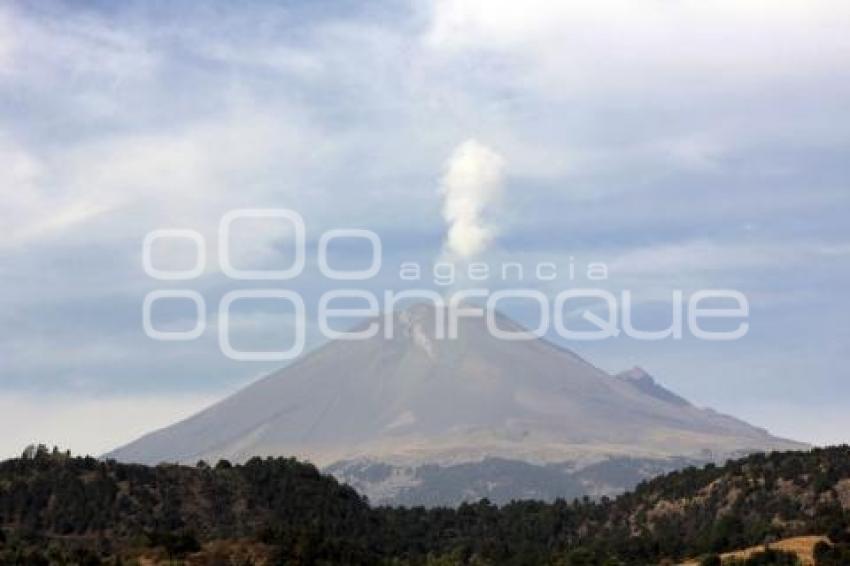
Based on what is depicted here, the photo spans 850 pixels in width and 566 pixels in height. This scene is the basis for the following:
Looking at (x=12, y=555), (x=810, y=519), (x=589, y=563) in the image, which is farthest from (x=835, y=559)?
(x=12, y=555)

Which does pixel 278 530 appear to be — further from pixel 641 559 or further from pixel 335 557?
pixel 641 559

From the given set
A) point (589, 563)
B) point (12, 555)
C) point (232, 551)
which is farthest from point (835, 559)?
point (12, 555)

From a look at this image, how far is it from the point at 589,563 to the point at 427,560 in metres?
20.4

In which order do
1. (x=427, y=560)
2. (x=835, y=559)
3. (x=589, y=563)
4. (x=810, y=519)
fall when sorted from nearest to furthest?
(x=835, y=559)
(x=589, y=563)
(x=427, y=560)
(x=810, y=519)

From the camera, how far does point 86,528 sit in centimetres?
19462

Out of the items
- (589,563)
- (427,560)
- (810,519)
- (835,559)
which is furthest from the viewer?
(810,519)

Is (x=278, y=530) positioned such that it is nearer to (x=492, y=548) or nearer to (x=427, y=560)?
(x=427, y=560)

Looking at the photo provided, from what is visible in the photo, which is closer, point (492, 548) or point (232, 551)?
point (232, 551)

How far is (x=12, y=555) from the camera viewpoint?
479 feet

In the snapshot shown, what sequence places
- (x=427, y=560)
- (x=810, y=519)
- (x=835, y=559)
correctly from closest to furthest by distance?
1. (x=835, y=559)
2. (x=427, y=560)
3. (x=810, y=519)

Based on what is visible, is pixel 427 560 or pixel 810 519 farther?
pixel 810 519

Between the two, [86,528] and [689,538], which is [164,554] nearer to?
[86,528]

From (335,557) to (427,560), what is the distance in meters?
23.8

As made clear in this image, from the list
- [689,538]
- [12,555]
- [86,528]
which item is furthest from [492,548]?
[12,555]
